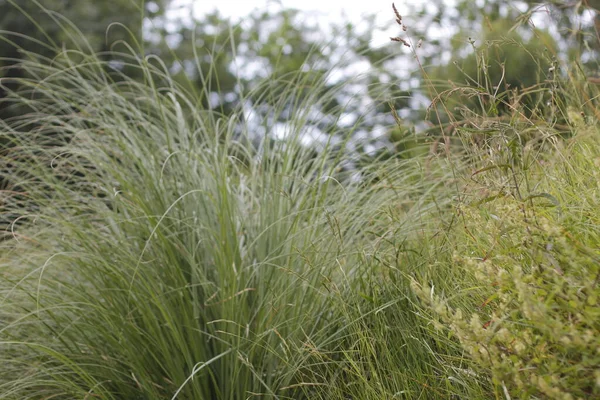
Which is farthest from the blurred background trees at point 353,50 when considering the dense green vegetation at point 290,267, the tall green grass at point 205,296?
the tall green grass at point 205,296

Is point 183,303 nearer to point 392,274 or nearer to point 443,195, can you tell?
point 392,274

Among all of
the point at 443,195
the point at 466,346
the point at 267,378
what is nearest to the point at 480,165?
the point at 443,195

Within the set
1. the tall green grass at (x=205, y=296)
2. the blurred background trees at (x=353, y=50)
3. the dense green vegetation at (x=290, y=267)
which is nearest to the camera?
the dense green vegetation at (x=290, y=267)

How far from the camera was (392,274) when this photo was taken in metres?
2.08

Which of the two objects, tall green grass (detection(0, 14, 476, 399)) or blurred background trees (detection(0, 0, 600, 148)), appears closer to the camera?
tall green grass (detection(0, 14, 476, 399))

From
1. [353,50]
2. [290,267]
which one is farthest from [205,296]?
[353,50]

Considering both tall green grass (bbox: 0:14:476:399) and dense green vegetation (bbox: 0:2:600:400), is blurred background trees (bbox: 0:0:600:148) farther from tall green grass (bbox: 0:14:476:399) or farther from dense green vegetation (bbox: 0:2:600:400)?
tall green grass (bbox: 0:14:476:399)

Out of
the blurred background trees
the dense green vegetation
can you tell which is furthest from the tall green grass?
the blurred background trees

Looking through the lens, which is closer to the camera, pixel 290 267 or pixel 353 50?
pixel 290 267

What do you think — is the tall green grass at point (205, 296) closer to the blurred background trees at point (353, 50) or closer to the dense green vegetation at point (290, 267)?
the dense green vegetation at point (290, 267)

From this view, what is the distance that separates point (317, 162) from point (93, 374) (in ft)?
4.08

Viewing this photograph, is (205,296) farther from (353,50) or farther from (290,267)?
(353,50)

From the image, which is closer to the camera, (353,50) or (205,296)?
(205,296)

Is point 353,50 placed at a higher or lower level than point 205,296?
higher
